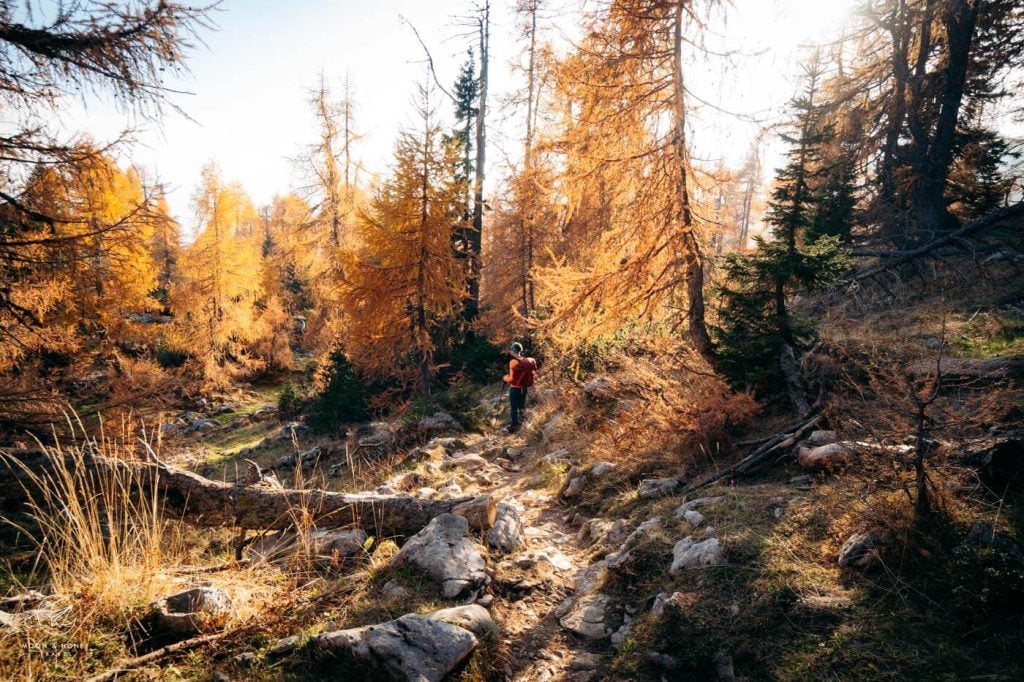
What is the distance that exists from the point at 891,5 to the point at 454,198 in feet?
48.5

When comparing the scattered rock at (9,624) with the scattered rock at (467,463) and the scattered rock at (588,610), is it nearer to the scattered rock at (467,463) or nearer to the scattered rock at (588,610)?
the scattered rock at (588,610)

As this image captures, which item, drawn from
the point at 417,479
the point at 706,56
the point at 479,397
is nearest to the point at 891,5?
the point at 706,56

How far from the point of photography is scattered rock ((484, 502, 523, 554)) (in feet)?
15.4

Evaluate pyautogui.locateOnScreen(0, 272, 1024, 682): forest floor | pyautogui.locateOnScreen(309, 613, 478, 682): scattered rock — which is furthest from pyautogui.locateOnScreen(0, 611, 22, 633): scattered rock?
pyautogui.locateOnScreen(309, 613, 478, 682): scattered rock

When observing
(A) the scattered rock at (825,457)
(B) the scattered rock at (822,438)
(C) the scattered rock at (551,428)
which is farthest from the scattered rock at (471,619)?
(C) the scattered rock at (551,428)

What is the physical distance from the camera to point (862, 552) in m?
3.12

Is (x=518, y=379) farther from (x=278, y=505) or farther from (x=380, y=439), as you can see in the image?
(x=278, y=505)

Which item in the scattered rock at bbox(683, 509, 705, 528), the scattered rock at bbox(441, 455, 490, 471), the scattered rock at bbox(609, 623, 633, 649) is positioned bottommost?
the scattered rock at bbox(441, 455, 490, 471)

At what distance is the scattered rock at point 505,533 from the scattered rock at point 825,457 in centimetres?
304

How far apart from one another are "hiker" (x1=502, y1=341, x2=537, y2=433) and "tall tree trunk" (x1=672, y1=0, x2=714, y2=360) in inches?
161

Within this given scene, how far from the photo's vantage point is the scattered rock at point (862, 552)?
305cm

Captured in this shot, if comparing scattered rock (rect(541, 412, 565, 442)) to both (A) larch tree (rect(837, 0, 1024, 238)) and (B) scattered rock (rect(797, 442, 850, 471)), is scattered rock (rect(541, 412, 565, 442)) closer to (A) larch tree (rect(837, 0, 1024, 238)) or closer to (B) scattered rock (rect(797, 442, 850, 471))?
(B) scattered rock (rect(797, 442, 850, 471))

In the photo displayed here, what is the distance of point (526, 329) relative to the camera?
15086 millimetres

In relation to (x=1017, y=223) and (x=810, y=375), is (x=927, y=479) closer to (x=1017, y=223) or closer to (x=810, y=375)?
(x=810, y=375)
